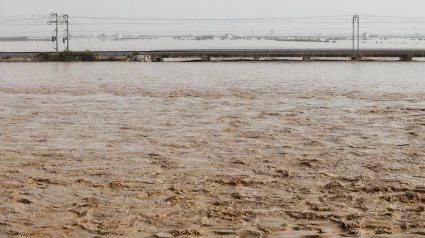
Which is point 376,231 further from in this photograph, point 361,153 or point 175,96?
point 175,96

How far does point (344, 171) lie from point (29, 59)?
59559 mm

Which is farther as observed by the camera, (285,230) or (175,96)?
(175,96)

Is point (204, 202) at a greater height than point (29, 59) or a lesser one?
lesser

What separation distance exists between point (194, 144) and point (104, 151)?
2145mm

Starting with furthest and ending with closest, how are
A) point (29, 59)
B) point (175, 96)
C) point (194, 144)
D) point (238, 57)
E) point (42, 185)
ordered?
point (238, 57), point (29, 59), point (175, 96), point (194, 144), point (42, 185)

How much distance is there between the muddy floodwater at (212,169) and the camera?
25.6 ft

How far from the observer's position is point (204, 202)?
29.0ft

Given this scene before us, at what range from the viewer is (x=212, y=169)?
11.1m

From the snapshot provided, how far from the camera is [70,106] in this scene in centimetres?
2153

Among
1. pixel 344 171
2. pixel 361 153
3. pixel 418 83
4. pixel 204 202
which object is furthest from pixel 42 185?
Result: pixel 418 83

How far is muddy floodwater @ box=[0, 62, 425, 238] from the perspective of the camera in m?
7.81

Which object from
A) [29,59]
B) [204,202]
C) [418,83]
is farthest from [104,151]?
[29,59]

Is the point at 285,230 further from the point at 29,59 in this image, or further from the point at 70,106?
the point at 29,59

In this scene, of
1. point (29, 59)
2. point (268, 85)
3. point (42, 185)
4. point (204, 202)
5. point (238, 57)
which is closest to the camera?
point (204, 202)
